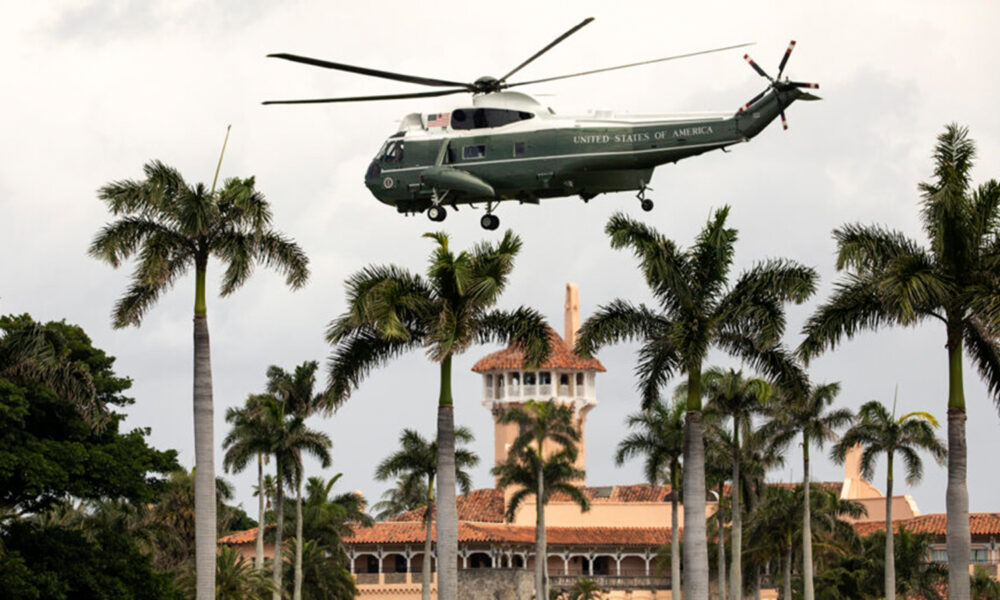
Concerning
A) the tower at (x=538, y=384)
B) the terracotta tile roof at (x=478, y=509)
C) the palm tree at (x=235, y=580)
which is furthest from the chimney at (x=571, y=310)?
the palm tree at (x=235, y=580)

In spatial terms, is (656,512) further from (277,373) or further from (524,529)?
(277,373)

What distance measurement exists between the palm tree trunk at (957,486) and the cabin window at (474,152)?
18830mm

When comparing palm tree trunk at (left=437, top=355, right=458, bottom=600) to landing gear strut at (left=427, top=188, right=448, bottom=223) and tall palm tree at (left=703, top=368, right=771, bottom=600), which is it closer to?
landing gear strut at (left=427, top=188, right=448, bottom=223)

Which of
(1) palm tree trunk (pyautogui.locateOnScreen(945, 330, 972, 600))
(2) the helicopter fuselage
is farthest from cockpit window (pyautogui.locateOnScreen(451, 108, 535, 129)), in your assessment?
(1) palm tree trunk (pyautogui.locateOnScreen(945, 330, 972, 600))

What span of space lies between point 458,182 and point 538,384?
221 feet

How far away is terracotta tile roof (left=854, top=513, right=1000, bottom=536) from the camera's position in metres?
98.4

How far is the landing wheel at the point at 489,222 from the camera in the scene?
5041cm

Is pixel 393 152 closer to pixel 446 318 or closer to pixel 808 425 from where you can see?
pixel 446 318

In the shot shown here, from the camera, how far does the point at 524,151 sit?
4869cm

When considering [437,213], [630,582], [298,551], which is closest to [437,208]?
[437,213]

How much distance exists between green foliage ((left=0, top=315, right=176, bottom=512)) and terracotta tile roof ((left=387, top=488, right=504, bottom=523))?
53772mm


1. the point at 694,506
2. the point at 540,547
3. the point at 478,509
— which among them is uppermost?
the point at 478,509

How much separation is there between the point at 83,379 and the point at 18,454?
3493 millimetres

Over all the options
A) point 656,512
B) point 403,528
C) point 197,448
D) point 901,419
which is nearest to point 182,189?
point 197,448
